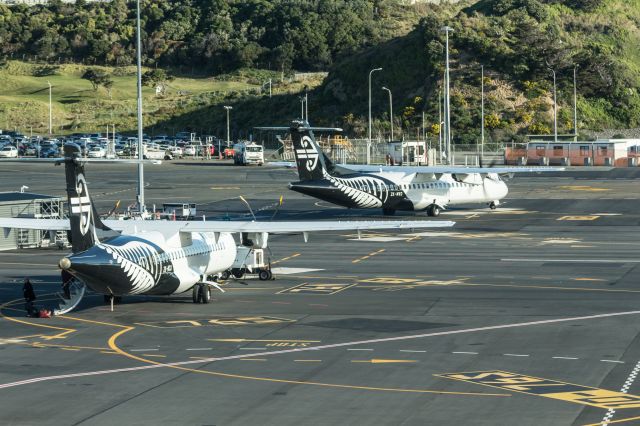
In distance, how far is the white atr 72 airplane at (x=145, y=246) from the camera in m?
44.8

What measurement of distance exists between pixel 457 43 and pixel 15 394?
160 metres

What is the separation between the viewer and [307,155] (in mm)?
83438

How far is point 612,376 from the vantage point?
3500 centimetres

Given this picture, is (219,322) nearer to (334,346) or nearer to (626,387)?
(334,346)

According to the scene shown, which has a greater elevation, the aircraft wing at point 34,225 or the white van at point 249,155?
the white van at point 249,155

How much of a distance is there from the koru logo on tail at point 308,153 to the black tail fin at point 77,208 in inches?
1478

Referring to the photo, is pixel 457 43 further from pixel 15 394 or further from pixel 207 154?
pixel 15 394

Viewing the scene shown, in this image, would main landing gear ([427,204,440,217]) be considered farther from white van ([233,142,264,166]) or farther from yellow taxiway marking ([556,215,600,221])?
white van ([233,142,264,166])

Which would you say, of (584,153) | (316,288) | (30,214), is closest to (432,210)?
(30,214)

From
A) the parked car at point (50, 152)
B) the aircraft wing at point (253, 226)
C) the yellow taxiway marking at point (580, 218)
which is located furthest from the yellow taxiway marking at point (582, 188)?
the parked car at point (50, 152)

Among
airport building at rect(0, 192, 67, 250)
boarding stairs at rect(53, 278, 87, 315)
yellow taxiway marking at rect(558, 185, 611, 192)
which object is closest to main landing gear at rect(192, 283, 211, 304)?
boarding stairs at rect(53, 278, 87, 315)

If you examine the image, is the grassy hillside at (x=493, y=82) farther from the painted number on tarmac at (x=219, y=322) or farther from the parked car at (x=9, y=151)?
the painted number on tarmac at (x=219, y=322)

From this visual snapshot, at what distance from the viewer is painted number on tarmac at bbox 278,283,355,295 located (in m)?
53.3

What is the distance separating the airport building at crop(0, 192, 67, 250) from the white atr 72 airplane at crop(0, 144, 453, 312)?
18801mm
